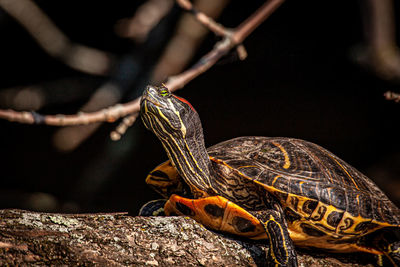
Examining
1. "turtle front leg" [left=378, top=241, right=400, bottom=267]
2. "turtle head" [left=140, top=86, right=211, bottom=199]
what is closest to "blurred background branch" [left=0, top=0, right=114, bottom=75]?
"turtle head" [left=140, top=86, right=211, bottom=199]

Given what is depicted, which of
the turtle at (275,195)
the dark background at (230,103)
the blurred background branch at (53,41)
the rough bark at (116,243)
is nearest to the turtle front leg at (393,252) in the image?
the turtle at (275,195)

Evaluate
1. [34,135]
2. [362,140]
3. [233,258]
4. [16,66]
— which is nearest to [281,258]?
[233,258]

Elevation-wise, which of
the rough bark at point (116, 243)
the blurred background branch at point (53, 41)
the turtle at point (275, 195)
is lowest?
the rough bark at point (116, 243)

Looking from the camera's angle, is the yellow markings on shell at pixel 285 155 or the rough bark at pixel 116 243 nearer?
the rough bark at pixel 116 243

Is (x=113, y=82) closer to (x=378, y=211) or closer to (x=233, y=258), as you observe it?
(x=233, y=258)

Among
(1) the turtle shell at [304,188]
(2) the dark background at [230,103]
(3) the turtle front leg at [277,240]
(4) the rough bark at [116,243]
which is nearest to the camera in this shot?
(4) the rough bark at [116,243]

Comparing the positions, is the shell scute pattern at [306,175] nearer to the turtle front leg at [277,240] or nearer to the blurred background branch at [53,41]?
the turtle front leg at [277,240]

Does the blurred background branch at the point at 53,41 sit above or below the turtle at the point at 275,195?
above
